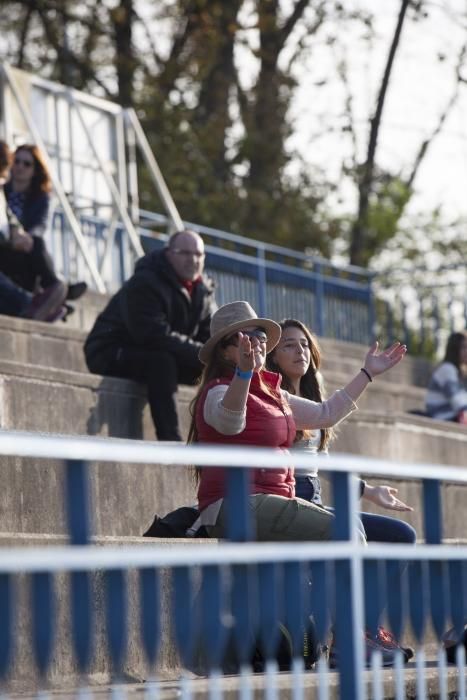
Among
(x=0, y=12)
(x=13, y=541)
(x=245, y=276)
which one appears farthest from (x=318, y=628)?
(x=0, y=12)

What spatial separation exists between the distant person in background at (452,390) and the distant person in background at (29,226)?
3.32m

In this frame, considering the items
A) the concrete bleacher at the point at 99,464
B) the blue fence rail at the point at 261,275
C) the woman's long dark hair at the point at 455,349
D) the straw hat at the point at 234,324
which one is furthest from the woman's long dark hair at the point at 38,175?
the straw hat at the point at 234,324

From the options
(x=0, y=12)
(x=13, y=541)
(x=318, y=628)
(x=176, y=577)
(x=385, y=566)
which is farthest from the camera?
(x=0, y=12)

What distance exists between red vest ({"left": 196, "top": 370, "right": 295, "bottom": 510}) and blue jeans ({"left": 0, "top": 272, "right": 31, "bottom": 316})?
4.82 meters

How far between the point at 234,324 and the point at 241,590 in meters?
2.74

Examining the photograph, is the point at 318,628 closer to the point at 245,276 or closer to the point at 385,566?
the point at 385,566

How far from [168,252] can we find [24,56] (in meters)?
18.6

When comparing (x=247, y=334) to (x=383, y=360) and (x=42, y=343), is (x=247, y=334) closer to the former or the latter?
(x=383, y=360)

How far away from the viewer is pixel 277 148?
2664cm

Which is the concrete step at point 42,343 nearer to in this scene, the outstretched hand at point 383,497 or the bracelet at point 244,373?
the outstretched hand at point 383,497

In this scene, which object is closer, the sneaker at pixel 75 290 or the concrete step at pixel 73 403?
the concrete step at pixel 73 403

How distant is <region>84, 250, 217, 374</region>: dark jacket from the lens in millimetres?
9906

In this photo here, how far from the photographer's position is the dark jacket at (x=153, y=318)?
9906mm

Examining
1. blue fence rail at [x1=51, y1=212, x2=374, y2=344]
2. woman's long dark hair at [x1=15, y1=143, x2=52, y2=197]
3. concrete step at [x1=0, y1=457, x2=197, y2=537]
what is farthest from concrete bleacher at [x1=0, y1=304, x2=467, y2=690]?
blue fence rail at [x1=51, y1=212, x2=374, y2=344]
